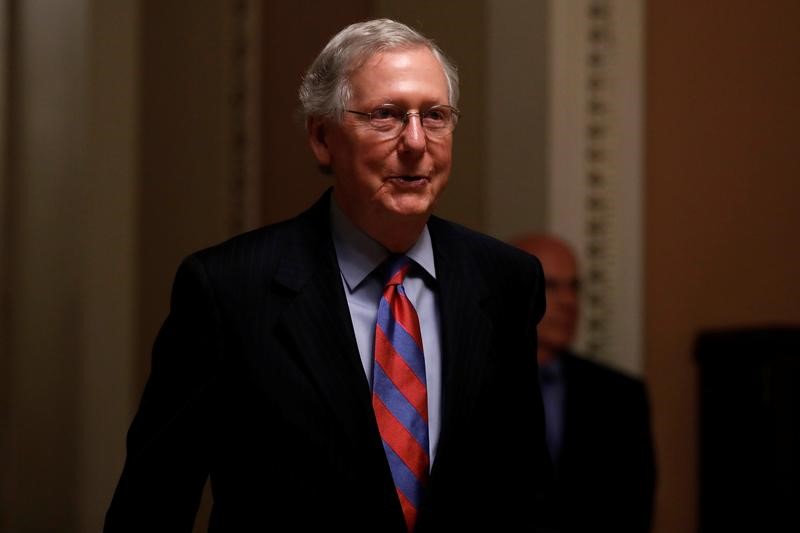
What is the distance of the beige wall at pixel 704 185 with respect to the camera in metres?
3.39

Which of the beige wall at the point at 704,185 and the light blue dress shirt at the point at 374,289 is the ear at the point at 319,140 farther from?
the beige wall at the point at 704,185

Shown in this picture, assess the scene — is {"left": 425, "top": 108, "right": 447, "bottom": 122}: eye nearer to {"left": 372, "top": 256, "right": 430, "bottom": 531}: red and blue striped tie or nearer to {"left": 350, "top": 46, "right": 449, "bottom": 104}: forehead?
{"left": 350, "top": 46, "right": 449, "bottom": 104}: forehead

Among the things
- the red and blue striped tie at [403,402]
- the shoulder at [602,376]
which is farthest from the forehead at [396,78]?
the shoulder at [602,376]

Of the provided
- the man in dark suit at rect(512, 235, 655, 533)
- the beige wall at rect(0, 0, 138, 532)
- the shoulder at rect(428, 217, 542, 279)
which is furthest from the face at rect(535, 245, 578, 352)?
the shoulder at rect(428, 217, 542, 279)

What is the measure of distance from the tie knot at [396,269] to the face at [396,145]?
67 mm

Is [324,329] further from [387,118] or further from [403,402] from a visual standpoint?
[387,118]

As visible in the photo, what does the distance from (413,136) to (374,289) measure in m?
0.21

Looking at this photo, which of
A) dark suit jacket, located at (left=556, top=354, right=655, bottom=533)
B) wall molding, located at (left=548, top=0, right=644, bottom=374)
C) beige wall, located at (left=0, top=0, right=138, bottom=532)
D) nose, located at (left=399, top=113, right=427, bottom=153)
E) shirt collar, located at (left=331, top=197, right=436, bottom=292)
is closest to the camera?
nose, located at (left=399, top=113, right=427, bottom=153)

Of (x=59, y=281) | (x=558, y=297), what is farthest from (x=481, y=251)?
(x=558, y=297)

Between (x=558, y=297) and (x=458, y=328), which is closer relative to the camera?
(x=458, y=328)

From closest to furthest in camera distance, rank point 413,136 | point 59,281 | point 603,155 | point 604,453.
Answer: point 413,136, point 59,281, point 604,453, point 603,155

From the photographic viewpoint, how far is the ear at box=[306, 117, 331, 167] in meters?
1.33

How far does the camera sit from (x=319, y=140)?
1341 mm

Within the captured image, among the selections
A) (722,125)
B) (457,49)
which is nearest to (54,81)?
(457,49)
